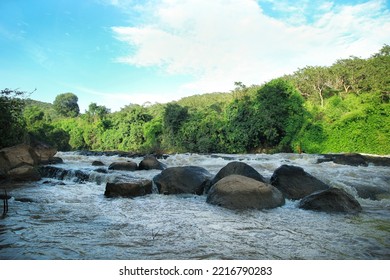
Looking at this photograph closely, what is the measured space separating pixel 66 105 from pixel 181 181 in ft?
135

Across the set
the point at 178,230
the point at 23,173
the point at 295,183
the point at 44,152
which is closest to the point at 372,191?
the point at 295,183

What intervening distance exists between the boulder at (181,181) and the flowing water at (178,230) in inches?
25.5

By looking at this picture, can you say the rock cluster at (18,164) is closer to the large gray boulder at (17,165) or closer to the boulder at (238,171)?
the large gray boulder at (17,165)

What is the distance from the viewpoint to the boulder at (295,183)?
22.7 ft

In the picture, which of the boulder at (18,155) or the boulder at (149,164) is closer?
A: the boulder at (18,155)

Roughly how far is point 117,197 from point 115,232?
2.85m

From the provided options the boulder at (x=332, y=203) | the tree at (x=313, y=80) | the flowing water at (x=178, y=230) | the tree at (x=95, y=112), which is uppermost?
the tree at (x=313, y=80)

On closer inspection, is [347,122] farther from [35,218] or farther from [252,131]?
[35,218]

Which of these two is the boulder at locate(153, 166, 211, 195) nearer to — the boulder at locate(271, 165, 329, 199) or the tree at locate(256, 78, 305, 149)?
the boulder at locate(271, 165, 329, 199)

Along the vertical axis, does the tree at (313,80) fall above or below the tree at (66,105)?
above

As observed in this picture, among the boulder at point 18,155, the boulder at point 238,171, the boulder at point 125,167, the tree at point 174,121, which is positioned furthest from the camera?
the tree at point 174,121

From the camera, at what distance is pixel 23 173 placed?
381 inches

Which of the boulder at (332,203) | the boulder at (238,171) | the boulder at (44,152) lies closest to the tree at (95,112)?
the boulder at (44,152)
